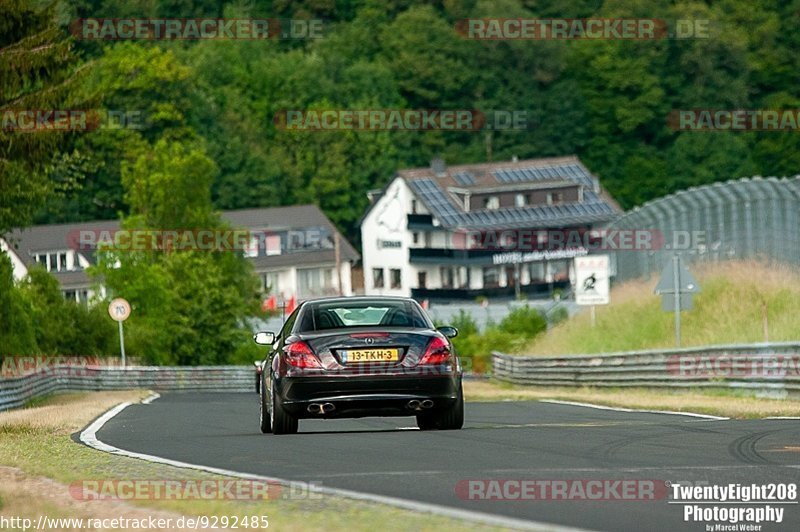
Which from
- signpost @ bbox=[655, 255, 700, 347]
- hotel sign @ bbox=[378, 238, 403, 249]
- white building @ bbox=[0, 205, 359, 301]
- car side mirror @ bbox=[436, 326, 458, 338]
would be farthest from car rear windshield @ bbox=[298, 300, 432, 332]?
hotel sign @ bbox=[378, 238, 403, 249]

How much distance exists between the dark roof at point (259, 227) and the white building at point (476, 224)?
312cm

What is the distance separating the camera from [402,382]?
56.6 feet

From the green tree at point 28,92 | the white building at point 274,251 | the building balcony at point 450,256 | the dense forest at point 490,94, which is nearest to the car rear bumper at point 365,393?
the green tree at point 28,92

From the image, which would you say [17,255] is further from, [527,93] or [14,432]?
[14,432]

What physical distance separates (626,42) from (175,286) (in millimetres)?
62230

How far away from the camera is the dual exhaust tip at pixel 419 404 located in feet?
56.9

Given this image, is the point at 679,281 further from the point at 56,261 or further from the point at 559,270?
the point at 559,270

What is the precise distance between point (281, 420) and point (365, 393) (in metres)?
1.07

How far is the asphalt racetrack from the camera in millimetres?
11117

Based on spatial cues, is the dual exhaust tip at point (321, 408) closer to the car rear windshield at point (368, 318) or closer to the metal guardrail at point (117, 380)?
the car rear windshield at point (368, 318)

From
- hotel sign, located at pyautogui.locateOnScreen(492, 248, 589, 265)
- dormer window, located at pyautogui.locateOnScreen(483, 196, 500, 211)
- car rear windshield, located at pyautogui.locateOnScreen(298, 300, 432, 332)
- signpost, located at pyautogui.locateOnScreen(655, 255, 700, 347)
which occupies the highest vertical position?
dormer window, located at pyautogui.locateOnScreen(483, 196, 500, 211)

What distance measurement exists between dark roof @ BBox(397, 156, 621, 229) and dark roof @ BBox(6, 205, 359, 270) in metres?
6.80

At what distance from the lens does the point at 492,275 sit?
419ft

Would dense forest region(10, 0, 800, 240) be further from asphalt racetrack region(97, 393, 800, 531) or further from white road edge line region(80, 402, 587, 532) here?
white road edge line region(80, 402, 587, 532)
